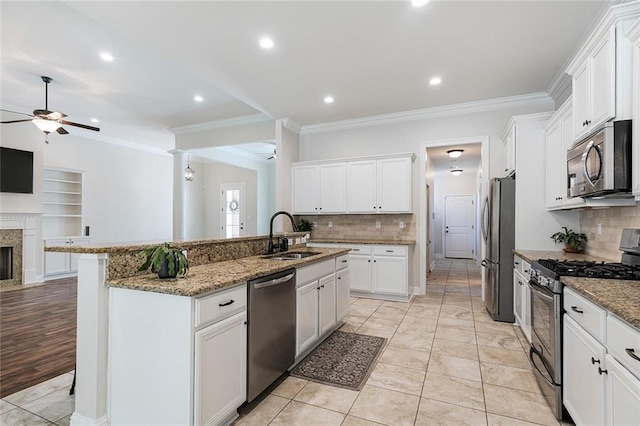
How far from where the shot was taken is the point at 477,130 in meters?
4.68

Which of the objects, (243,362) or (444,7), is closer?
(243,362)

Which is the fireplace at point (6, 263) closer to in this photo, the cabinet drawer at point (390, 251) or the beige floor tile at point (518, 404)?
the cabinet drawer at point (390, 251)

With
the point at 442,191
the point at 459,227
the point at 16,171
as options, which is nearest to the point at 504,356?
the point at 16,171

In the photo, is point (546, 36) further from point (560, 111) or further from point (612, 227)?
point (612, 227)

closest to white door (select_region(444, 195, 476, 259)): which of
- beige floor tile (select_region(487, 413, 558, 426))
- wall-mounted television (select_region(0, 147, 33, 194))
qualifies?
beige floor tile (select_region(487, 413, 558, 426))

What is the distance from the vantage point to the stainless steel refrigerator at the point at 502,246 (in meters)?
3.70

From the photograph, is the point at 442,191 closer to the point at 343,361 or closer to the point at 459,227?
the point at 459,227

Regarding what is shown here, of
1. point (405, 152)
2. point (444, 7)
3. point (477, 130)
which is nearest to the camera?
point (444, 7)

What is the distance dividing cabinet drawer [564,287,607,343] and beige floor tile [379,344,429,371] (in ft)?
A: 4.10

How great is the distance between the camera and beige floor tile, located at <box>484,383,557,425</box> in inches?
77.0

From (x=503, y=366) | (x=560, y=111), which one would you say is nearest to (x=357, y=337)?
(x=503, y=366)

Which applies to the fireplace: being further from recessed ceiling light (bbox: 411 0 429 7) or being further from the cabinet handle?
the cabinet handle

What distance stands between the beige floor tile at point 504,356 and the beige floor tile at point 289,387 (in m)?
1.63

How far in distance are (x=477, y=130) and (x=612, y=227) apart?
7.79 feet
